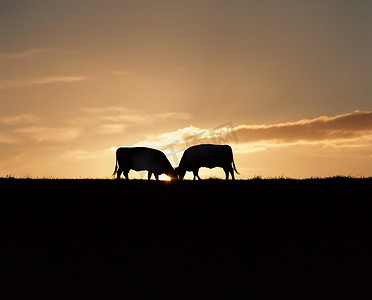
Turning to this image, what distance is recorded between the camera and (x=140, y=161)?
28672mm

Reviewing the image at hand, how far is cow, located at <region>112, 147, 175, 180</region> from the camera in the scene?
28.5 metres
